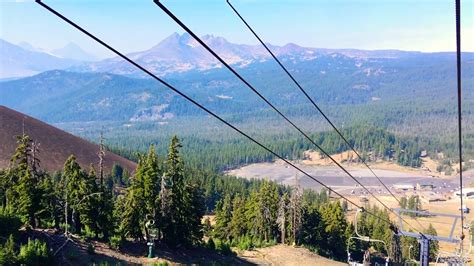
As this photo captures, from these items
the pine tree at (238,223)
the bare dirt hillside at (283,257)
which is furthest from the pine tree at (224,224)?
the bare dirt hillside at (283,257)

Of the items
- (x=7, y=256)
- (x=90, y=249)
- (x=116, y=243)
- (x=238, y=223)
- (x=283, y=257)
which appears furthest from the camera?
(x=238, y=223)

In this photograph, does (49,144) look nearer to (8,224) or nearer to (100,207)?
(100,207)

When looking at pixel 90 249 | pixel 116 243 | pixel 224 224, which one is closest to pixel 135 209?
pixel 116 243

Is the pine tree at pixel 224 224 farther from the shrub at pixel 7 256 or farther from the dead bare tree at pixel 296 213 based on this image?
the shrub at pixel 7 256

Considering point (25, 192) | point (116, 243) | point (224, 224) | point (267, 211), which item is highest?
point (25, 192)

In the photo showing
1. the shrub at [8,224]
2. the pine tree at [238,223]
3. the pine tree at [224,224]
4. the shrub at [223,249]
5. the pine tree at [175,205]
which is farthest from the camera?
the pine tree at [224,224]

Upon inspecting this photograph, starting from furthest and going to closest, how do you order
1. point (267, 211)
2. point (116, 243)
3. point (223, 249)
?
point (267, 211), point (223, 249), point (116, 243)

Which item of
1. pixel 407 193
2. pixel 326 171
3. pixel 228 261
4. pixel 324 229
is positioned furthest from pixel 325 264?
pixel 326 171

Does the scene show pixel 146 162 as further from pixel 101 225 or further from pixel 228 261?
pixel 228 261

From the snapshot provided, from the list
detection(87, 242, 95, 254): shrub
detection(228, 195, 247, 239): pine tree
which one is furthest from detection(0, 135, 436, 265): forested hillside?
detection(228, 195, 247, 239): pine tree

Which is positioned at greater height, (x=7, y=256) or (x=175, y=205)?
(x=175, y=205)
